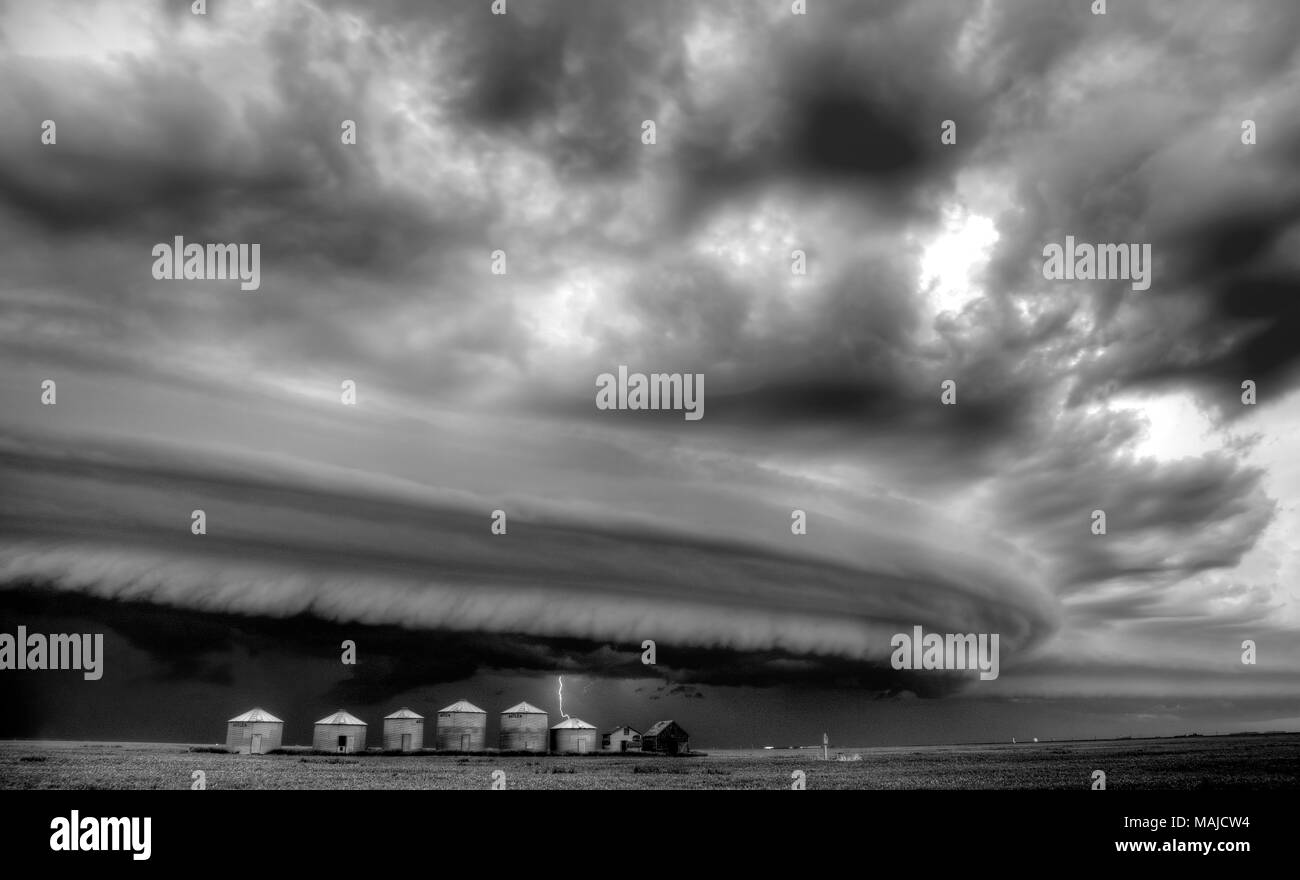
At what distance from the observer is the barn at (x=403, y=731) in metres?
106

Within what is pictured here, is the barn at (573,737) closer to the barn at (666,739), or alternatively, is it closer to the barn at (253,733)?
the barn at (666,739)

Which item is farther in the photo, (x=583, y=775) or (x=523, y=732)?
(x=523, y=732)

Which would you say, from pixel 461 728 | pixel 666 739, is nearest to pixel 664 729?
pixel 666 739

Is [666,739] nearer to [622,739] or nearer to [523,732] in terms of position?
[622,739]

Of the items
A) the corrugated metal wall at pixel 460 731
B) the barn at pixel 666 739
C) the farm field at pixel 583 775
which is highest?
the farm field at pixel 583 775

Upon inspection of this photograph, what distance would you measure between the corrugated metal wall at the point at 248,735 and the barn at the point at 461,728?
19.4 m

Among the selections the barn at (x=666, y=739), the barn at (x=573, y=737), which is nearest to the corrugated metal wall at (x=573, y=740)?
the barn at (x=573, y=737)

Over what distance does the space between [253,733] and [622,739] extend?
4753cm

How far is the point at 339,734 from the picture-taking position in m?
104

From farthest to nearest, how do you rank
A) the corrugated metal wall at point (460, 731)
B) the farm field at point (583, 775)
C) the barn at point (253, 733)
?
the corrugated metal wall at point (460, 731), the barn at point (253, 733), the farm field at point (583, 775)

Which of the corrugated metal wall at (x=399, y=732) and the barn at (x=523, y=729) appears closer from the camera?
the corrugated metal wall at (x=399, y=732)

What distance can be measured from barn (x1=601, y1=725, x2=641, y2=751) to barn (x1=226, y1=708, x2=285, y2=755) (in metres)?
42.5

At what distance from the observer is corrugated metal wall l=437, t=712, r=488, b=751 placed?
108m
